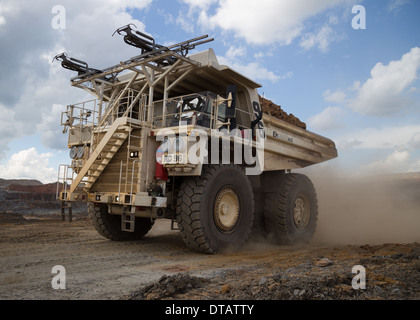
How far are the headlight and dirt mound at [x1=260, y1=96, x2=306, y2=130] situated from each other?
3564mm

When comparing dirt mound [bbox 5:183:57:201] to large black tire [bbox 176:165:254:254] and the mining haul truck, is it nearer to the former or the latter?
the mining haul truck

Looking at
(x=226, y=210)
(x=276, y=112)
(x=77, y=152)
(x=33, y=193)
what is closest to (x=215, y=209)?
(x=226, y=210)

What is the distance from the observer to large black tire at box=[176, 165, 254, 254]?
6.12 meters

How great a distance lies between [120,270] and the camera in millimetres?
5086

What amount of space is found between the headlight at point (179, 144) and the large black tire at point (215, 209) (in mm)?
619

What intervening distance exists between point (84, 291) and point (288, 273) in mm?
2376

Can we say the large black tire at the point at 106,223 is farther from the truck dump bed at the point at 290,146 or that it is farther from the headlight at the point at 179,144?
the truck dump bed at the point at 290,146

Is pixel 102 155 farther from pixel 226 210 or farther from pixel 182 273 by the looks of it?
pixel 182 273

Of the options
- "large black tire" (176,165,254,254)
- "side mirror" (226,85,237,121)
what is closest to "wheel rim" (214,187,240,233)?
"large black tire" (176,165,254,254)

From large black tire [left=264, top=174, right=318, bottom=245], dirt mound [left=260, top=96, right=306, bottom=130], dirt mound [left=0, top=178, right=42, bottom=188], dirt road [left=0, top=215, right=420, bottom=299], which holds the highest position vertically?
dirt mound [left=260, top=96, right=306, bottom=130]

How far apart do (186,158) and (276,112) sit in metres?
4.42

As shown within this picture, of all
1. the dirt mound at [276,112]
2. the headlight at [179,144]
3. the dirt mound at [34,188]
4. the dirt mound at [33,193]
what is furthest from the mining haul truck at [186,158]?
the dirt mound at [34,188]

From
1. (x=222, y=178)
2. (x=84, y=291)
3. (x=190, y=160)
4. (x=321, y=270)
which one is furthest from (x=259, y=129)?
(x=84, y=291)

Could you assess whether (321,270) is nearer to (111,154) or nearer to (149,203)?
(149,203)
